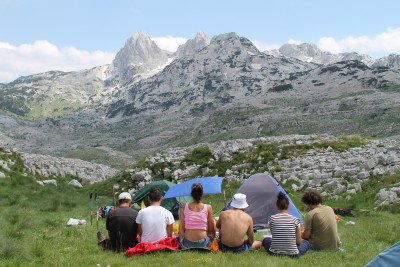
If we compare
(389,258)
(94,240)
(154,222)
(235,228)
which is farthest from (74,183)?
(389,258)

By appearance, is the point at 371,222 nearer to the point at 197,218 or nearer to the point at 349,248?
the point at 349,248

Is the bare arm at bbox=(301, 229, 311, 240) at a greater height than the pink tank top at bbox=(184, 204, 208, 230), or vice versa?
the pink tank top at bbox=(184, 204, 208, 230)

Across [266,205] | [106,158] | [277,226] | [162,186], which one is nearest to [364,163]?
[266,205]

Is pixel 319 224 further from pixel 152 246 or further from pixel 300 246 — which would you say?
pixel 152 246

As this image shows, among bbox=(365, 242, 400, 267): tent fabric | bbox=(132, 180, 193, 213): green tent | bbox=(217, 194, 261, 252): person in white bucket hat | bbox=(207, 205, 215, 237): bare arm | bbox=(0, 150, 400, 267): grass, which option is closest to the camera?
bbox=(365, 242, 400, 267): tent fabric

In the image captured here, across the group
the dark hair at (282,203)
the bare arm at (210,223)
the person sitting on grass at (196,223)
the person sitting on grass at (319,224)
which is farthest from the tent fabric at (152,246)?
the person sitting on grass at (319,224)

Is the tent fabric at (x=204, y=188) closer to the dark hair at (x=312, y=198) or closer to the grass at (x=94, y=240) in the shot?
the grass at (x=94, y=240)

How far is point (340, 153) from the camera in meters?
32.8

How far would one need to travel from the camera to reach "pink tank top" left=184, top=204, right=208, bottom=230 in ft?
39.5

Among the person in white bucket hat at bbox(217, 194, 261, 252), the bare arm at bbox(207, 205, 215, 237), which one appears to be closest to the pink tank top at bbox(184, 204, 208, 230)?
the bare arm at bbox(207, 205, 215, 237)

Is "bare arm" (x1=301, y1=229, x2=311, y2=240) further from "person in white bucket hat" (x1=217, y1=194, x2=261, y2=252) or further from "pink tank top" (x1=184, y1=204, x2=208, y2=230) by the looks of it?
"pink tank top" (x1=184, y1=204, x2=208, y2=230)

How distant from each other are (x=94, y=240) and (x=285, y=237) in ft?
23.1

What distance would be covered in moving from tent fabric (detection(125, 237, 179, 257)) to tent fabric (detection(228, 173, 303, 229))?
7480 mm

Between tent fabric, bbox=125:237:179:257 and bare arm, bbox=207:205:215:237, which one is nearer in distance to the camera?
→ tent fabric, bbox=125:237:179:257
